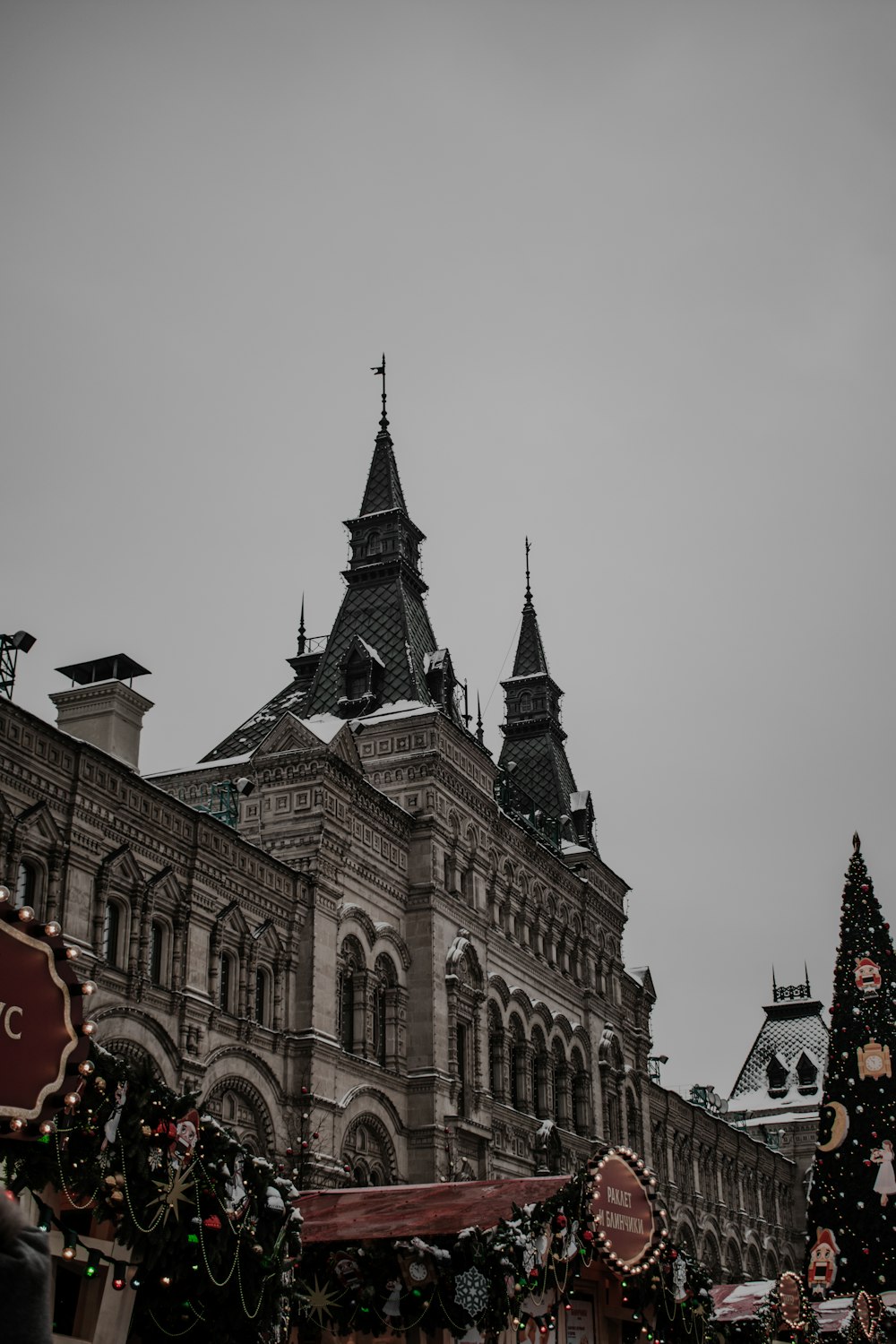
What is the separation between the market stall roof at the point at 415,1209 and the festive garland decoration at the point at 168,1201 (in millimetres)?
5128

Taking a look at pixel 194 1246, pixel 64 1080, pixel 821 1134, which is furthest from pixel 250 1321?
pixel 821 1134

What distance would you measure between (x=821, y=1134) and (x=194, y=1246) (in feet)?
98.6

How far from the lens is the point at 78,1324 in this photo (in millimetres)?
10898

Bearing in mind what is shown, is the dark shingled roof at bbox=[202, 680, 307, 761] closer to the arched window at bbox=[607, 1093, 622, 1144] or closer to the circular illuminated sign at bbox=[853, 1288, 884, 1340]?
the arched window at bbox=[607, 1093, 622, 1144]

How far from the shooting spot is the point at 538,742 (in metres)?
55.1

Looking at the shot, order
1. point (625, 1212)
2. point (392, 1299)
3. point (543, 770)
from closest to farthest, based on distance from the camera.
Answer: point (392, 1299) → point (625, 1212) → point (543, 770)

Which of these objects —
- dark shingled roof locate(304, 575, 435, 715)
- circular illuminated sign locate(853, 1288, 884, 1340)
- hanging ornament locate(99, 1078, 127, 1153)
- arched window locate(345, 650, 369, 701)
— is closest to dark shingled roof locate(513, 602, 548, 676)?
dark shingled roof locate(304, 575, 435, 715)

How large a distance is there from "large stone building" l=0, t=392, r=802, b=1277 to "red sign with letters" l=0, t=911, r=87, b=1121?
1342 cm

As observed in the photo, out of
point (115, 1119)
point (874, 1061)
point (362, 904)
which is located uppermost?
point (362, 904)

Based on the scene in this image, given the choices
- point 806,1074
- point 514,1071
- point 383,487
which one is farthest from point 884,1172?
point 806,1074

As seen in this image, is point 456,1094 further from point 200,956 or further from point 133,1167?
point 133,1167

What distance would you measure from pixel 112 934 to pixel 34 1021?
1585cm

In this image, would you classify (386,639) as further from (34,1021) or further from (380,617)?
(34,1021)

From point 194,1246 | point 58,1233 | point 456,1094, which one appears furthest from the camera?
point 456,1094
